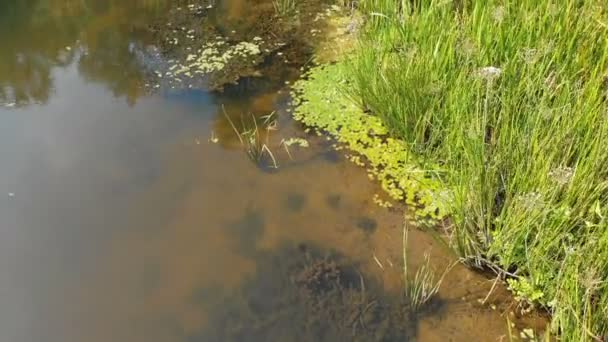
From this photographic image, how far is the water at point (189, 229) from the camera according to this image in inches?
94.3

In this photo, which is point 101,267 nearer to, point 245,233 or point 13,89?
point 245,233

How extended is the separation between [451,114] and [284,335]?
1442 millimetres

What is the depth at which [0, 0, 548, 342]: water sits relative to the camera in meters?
2.40

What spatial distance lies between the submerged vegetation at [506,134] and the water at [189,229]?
22 cm

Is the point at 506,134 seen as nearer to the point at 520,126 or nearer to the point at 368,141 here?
the point at 520,126

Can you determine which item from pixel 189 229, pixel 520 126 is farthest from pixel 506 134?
pixel 189 229

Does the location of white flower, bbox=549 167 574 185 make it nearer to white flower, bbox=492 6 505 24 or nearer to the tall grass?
the tall grass

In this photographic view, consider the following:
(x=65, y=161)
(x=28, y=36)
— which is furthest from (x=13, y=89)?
(x=65, y=161)

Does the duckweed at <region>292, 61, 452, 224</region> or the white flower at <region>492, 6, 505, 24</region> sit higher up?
the white flower at <region>492, 6, 505, 24</region>

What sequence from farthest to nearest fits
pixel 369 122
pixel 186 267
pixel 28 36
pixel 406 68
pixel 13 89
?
pixel 28 36, pixel 13 89, pixel 369 122, pixel 406 68, pixel 186 267

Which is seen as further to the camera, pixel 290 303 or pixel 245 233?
pixel 245 233

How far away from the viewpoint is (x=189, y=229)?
287cm

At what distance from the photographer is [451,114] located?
278 centimetres

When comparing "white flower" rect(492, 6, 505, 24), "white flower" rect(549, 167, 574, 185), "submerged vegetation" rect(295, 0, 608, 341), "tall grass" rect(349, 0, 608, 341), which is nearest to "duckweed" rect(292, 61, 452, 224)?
"submerged vegetation" rect(295, 0, 608, 341)
